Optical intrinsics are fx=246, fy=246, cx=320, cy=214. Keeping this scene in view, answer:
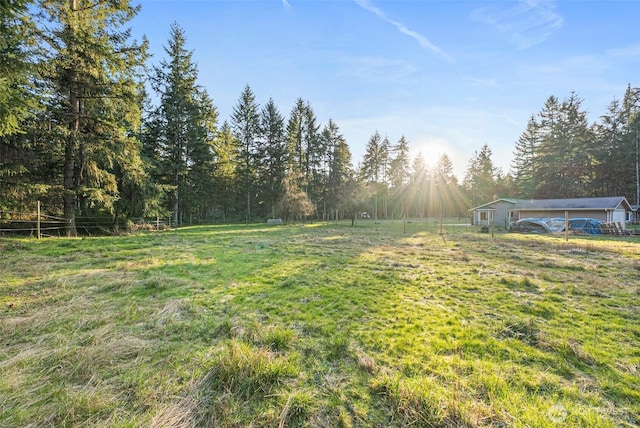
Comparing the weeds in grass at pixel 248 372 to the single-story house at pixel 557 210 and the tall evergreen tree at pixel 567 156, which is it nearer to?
the single-story house at pixel 557 210

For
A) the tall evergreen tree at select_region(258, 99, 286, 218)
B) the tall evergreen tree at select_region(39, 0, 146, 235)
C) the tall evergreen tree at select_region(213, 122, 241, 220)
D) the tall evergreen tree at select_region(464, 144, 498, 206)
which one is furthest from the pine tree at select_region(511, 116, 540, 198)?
the tall evergreen tree at select_region(39, 0, 146, 235)

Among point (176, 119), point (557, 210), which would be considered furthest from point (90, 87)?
point (557, 210)

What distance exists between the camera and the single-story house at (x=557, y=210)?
20552 mm

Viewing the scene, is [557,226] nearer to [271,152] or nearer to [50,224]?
[271,152]

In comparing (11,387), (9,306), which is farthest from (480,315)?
(9,306)

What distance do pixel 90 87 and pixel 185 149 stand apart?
42.3 feet

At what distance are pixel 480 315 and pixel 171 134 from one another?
1083 inches

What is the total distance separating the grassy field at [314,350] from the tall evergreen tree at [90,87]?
25.0 ft

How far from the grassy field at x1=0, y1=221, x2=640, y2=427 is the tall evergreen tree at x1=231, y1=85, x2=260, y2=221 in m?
26.6

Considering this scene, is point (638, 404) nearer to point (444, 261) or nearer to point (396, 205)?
point (444, 261)

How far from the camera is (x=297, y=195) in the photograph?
25.6 meters

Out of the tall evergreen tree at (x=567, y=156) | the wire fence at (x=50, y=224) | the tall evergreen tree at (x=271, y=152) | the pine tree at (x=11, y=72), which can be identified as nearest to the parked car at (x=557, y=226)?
the tall evergreen tree at (x=567, y=156)

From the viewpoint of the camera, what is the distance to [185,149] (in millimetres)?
24375

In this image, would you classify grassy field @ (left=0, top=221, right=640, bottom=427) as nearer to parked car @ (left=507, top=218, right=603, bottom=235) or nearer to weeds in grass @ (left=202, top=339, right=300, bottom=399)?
weeds in grass @ (left=202, top=339, right=300, bottom=399)
